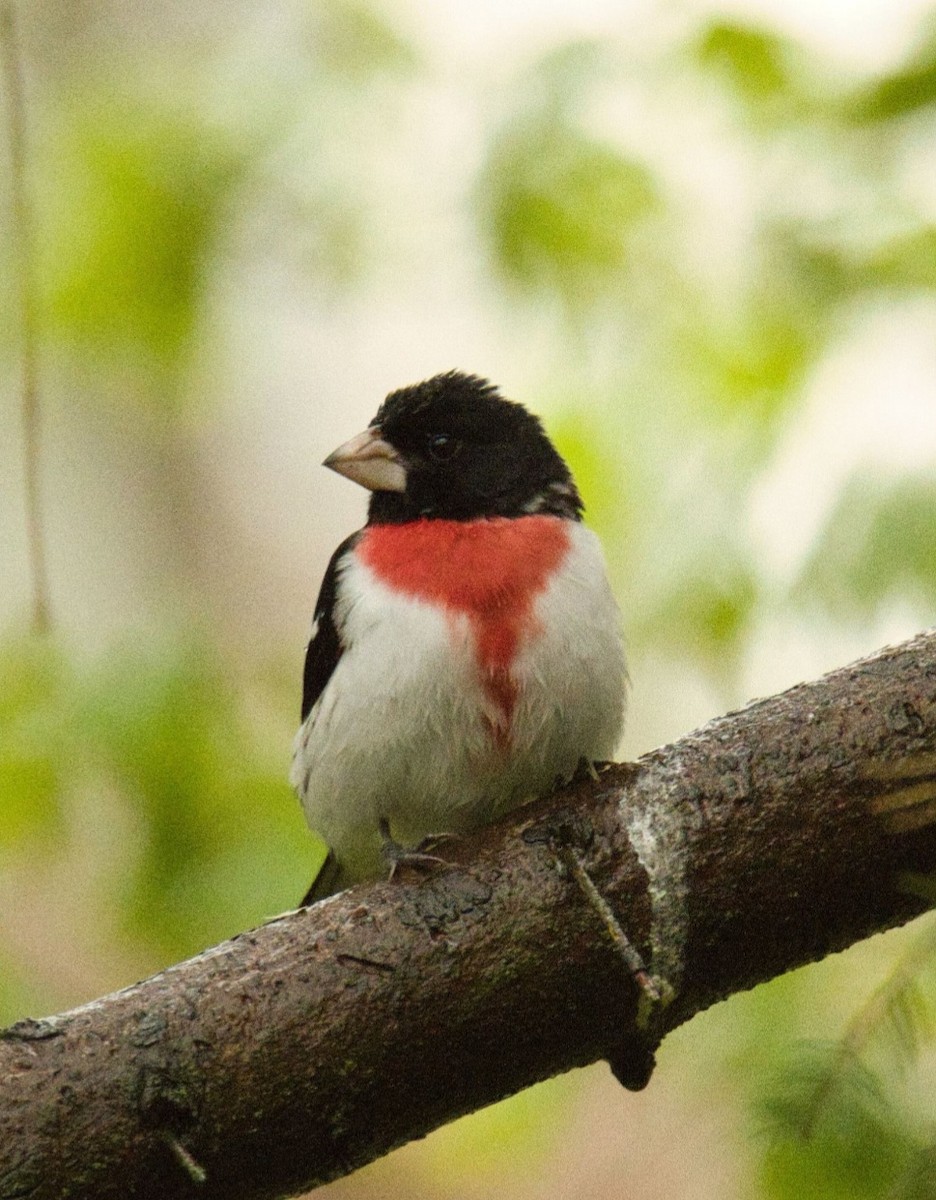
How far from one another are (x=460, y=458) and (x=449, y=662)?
84 cm

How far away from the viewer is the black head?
449 cm

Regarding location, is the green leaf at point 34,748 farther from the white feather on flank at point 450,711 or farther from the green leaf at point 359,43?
the green leaf at point 359,43

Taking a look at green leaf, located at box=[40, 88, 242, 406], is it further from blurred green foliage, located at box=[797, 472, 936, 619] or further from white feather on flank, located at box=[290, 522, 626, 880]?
blurred green foliage, located at box=[797, 472, 936, 619]

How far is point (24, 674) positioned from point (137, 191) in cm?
162

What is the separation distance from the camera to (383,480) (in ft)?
14.9

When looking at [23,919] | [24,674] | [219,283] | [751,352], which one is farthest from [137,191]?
[23,919]

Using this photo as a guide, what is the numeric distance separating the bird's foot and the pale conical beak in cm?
100

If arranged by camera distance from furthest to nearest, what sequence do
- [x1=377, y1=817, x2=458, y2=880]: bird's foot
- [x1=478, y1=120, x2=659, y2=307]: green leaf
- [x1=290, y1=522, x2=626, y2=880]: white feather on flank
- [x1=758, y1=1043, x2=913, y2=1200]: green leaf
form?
[x1=478, y1=120, x2=659, y2=307]: green leaf → [x1=290, y1=522, x2=626, y2=880]: white feather on flank → [x1=377, y1=817, x2=458, y2=880]: bird's foot → [x1=758, y1=1043, x2=913, y2=1200]: green leaf

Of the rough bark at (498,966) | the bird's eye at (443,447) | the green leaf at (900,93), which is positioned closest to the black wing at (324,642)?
the bird's eye at (443,447)

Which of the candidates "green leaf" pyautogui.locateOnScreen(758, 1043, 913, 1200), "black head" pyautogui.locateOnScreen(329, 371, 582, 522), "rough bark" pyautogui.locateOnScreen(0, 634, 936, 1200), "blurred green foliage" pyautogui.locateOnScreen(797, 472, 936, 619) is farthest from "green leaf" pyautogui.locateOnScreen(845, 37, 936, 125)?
"green leaf" pyautogui.locateOnScreen(758, 1043, 913, 1200)

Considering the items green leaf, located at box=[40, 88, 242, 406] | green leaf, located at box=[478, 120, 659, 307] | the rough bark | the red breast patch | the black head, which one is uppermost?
green leaf, located at box=[40, 88, 242, 406]

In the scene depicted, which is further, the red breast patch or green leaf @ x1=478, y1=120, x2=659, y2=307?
green leaf @ x1=478, y1=120, x2=659, y2=307

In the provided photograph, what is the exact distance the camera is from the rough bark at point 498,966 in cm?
302

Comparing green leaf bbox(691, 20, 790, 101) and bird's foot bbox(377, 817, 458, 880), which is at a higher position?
green leaf bbox(691, 20, 790, 101)
